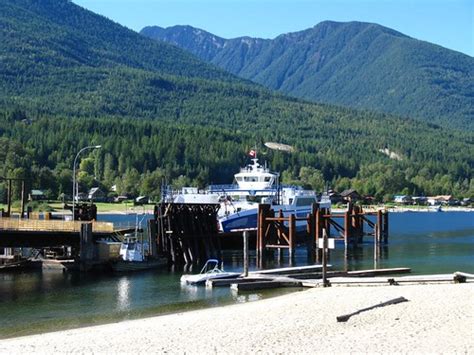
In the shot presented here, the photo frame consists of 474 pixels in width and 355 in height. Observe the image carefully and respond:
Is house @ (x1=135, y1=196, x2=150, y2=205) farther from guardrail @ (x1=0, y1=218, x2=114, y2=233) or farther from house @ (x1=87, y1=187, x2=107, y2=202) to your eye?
guardrail @ (x1=0, y1=218, x2=114, y2=233)

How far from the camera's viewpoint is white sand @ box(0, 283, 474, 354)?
25.8 meters

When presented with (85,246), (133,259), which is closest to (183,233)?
(133,259)

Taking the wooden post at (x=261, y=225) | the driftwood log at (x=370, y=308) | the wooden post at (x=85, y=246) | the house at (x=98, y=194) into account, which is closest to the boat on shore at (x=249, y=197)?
the wooden post at (x=261, y=225)

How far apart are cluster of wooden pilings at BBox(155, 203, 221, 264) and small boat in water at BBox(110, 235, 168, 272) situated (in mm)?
1454

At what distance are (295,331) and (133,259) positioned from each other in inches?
1136

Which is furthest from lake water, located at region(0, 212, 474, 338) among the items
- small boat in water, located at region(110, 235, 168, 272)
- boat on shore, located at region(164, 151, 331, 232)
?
boat on shore, located at region(164, 151, 331, 232)

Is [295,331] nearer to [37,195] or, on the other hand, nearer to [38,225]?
[38,225]

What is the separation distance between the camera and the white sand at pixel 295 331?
84.6ft

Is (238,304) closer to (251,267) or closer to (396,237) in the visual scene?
(251,267)

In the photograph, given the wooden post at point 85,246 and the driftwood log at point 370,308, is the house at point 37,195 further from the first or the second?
the driftwood log at point 370,308

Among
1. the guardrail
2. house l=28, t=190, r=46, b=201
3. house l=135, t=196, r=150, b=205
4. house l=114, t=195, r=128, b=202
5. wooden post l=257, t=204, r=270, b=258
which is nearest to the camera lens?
the guardrail

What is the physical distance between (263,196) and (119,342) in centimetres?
5286

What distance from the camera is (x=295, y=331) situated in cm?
2881

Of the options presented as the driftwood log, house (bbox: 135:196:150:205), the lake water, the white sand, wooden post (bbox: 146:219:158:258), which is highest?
house (bbox: 135:196:150:205)
